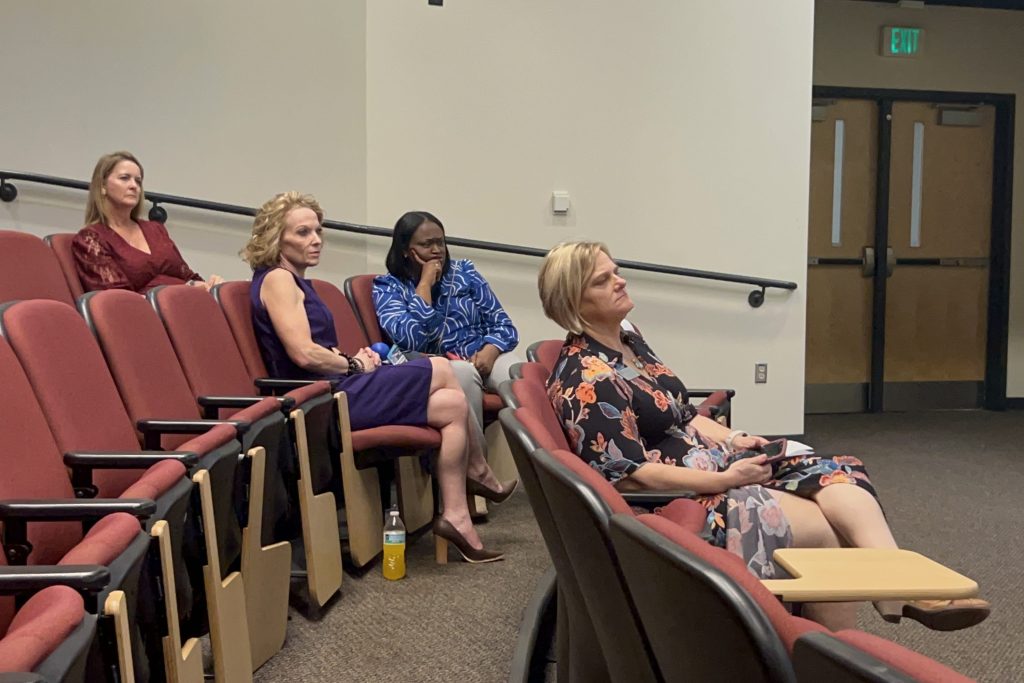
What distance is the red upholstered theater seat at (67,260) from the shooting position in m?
3.14

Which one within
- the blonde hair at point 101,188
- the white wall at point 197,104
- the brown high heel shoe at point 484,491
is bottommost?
the brown high heel shoe at point 484,491

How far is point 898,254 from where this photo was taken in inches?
244

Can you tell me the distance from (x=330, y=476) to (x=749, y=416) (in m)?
2.76

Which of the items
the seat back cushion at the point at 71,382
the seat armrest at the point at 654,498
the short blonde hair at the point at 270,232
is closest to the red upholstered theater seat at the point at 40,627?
the seat back cushion at the point at 71,382

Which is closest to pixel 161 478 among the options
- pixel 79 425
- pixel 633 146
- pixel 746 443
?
pixel 79 425

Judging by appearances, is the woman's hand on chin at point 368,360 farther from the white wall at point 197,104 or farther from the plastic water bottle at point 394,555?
the white wall at point 197,104

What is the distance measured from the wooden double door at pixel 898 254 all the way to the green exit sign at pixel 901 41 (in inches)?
12.4

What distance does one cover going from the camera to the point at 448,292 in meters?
3.69

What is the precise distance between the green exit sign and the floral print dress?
15.8 ft

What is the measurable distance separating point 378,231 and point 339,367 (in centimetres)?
151

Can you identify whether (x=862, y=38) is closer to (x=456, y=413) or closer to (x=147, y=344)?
(x=456, y=413)

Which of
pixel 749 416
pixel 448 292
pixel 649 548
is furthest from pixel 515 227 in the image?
pixel 649 548

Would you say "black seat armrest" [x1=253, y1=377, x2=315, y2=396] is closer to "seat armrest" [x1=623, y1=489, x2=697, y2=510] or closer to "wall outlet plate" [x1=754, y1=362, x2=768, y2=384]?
"seat armrest" [x1=623, y1=489, x2=697, y2=510]

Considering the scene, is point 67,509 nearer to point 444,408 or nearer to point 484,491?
point 444,408
